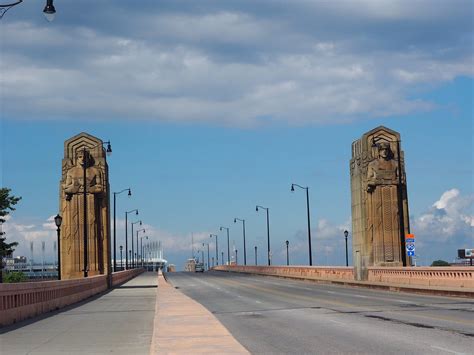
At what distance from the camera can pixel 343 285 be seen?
60688 millimetres

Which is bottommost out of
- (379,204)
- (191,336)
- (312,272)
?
(312,272)

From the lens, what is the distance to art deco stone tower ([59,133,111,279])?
72.7 meters

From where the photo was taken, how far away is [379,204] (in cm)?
6681

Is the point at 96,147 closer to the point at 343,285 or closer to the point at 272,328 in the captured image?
the point at 343,285

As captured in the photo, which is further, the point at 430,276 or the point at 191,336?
the point at 430,276

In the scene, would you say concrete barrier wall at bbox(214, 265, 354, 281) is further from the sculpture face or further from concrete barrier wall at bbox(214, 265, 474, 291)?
the sculpture face

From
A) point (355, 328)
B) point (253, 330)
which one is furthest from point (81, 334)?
point (355, 328)

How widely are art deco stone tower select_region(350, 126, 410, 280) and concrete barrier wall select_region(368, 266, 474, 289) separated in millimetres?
7234

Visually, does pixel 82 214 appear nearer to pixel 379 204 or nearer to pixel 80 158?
pixel 80 158

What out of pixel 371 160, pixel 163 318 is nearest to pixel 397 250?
pixel 371 160

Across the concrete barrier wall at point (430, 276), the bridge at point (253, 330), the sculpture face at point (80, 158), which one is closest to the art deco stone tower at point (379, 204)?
the concrete barrier wall at point (430, 276)

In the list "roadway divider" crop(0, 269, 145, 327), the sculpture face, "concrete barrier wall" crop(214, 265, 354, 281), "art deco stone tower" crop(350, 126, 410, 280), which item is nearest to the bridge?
"roadway divider" crop(0, 269, 145, 327)

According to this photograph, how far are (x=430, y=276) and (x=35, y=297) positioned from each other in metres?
24.8

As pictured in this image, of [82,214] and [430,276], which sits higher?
[82,214]
